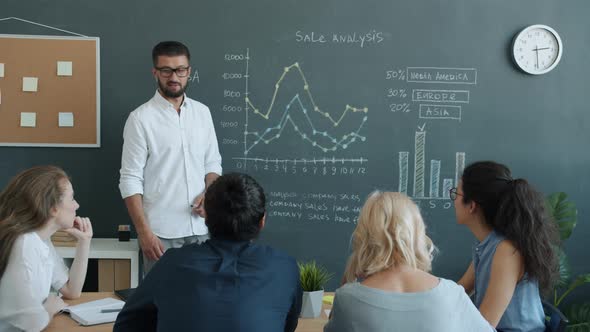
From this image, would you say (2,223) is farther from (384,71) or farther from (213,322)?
(384,71)

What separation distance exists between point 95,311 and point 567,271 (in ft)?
9.62

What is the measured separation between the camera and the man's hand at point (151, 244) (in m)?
3.29

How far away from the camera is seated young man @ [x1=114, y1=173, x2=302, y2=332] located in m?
1.67

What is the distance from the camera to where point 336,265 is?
4168mm

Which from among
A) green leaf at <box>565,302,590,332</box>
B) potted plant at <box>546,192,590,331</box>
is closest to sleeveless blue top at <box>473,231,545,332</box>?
potted plant at <box>546,192,590,331</box>

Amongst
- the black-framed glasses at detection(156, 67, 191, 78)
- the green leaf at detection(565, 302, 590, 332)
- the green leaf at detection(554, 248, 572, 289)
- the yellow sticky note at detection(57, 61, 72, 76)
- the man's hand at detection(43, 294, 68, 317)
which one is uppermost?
the yellow sticky note at detection(57, 61, 72, 76)

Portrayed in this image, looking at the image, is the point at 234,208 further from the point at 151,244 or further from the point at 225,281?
the point at 151,244

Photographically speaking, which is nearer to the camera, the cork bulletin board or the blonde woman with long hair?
the blonde woman with long hair

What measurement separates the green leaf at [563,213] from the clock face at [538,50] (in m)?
0.84

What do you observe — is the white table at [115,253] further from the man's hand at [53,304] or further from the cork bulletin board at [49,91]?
the man's hand at [53,304]

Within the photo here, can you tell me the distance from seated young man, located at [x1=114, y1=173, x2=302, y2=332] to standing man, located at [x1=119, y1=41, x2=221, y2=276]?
1.57 meters

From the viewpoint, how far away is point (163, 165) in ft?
11.2

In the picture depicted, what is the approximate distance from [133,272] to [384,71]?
1.99 m

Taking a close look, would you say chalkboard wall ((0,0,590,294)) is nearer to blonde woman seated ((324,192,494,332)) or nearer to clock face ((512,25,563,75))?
clock face ((512,25,563,75))
